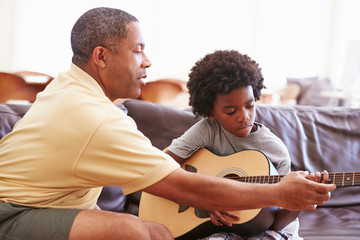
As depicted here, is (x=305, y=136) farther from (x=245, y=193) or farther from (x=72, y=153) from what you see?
(x=72, y=153)

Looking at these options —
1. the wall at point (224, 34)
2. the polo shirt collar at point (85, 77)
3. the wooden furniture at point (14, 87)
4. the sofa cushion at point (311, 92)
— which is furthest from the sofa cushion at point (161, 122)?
the sofa cushion at point (311, 92)

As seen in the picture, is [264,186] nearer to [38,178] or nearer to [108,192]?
[38,178]

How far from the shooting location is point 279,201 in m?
1.53

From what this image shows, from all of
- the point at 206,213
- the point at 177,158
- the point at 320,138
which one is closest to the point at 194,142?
the point at 177,158

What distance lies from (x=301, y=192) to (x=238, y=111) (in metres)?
0.56

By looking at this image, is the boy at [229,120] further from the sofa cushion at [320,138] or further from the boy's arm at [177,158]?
the sofa cushion at [320,138]

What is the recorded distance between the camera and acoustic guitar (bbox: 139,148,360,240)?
178 centimetres

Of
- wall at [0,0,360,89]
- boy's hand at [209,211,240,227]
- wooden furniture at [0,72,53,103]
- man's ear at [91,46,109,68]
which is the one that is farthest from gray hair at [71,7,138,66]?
wall at [0,0,360,89]

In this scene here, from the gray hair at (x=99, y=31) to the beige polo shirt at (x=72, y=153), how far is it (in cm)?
17

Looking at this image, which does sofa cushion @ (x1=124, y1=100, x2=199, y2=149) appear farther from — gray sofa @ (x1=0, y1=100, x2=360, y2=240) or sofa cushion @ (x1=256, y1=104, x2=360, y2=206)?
sofa cushion @ (x1=256, y1=104, x2=360, y2=206)

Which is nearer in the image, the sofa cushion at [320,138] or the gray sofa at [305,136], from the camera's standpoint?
the gray sofa at [305,136]

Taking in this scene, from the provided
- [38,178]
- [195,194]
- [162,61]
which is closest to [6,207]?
[38,178]

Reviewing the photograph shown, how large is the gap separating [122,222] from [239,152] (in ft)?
2.36

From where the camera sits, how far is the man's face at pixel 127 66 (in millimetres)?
1714
